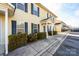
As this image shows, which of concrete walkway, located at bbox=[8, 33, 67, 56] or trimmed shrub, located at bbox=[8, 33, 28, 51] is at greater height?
trimmed shrub, located at bbox=[8, 33, 28, 51]

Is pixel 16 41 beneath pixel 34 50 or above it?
above

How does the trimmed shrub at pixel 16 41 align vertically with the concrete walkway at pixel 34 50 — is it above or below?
above

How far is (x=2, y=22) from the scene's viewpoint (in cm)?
822

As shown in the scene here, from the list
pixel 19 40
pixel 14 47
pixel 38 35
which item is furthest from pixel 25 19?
pixel 14 47

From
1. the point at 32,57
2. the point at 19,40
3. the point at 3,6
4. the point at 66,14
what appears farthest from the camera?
the point at 66,14

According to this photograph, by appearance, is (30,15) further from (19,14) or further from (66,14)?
(66,14)

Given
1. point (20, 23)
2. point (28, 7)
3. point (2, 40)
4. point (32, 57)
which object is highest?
point (28, 7)

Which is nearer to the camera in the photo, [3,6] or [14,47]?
[3,6]

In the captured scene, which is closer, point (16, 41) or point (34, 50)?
point (34, 50)

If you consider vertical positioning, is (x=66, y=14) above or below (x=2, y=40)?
above

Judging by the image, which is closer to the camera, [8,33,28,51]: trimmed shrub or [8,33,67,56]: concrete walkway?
[8,33,67,56]: concrete walkway

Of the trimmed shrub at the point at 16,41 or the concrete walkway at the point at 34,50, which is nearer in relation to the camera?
the concrete walkway at the point at 34,50

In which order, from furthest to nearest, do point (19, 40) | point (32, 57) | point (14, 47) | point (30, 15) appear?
point (30, 15), point (19, 40), point (14, 47), point (32, 57)

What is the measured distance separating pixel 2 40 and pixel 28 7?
14.2 ft
